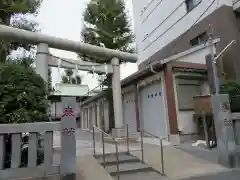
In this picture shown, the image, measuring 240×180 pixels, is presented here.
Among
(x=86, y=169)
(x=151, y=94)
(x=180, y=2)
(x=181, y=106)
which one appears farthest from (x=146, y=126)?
(x=180, y=2)

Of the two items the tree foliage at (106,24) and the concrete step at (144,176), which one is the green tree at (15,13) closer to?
the tree foliage at (106,24)

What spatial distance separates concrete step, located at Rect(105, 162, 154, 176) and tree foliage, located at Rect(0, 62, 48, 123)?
220cm

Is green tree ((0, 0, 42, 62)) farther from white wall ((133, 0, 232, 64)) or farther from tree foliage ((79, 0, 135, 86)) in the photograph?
white wall ((133, 0, 232, 64))

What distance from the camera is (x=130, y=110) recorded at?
604 inches

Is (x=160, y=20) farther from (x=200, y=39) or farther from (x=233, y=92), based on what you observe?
(x=233, y=92)

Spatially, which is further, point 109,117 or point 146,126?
point 109,117

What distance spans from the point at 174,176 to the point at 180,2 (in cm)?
1287

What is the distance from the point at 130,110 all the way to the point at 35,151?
34.2 ft

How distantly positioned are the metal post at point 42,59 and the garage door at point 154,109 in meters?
4.98

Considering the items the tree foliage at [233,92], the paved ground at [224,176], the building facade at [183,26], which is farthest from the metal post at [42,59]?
the building facade at [183,26]

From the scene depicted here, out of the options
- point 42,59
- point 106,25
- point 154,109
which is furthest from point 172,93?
point 106,25

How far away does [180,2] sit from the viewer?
16.4 metres

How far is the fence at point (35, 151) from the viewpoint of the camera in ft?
16.4

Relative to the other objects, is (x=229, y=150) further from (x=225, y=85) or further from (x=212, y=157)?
(x=225, y=85)
